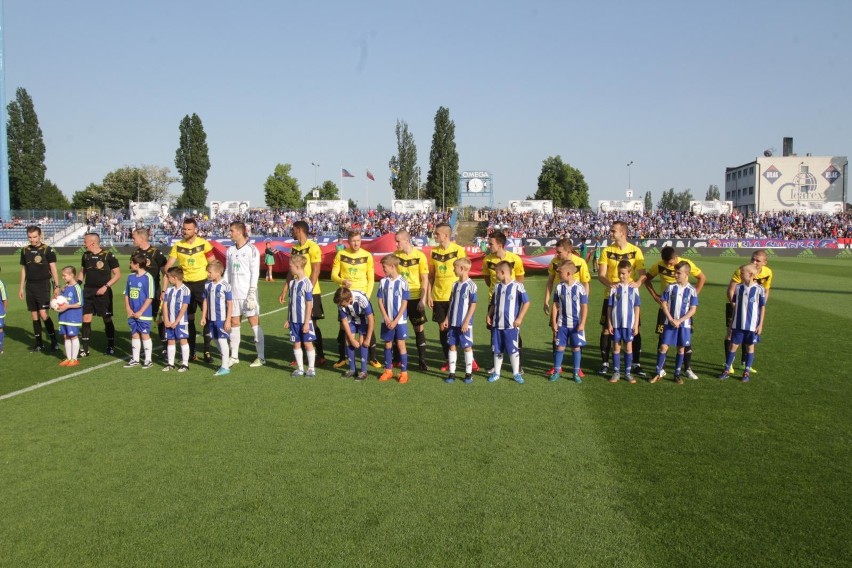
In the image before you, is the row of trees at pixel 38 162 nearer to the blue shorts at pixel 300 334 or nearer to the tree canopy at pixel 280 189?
the tree canopy at pixel 280 189

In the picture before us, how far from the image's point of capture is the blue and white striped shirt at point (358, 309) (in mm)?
7531

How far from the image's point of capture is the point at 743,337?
744 cm

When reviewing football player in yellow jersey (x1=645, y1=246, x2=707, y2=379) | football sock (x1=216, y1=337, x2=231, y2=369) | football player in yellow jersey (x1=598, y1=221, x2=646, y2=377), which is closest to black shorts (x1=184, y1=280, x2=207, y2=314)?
football sock (x1=216, y1=337, x2=231, y2=369)

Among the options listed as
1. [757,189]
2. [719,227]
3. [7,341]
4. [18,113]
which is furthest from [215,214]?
[757,189]

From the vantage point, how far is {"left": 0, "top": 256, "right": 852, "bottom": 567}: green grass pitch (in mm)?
3494

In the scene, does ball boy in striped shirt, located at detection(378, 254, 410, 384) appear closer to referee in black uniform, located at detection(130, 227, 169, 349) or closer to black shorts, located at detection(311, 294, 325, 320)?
black shorts, located at detection(311, 294, 325, 320)

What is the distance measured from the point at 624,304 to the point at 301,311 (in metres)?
Result: 3.97

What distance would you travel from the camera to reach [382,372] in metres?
7.84

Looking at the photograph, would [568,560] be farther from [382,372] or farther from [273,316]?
[273,316]

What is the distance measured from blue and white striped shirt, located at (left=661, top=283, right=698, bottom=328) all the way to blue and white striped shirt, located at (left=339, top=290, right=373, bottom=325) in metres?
3.63

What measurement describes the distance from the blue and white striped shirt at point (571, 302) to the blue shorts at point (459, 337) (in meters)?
1.09

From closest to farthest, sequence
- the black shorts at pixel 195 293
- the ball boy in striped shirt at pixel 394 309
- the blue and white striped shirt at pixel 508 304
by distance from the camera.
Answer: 1. the blue and white striped shirt at pixel 508 304
2. the ball boy in striped shirt at pixel 394 309
3. the black shorts at pixel 195 293

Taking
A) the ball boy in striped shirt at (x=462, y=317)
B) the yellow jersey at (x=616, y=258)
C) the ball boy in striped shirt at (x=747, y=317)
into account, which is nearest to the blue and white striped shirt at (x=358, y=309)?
the ball boy in striped shirt at (x=462, y=317)

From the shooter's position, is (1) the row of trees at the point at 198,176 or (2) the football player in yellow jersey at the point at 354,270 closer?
(2) the football player in yellow jersey at the point at 354,270
